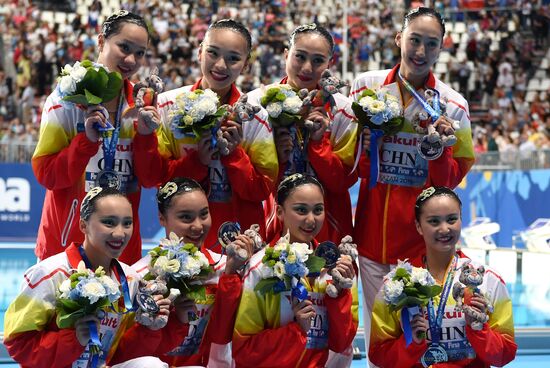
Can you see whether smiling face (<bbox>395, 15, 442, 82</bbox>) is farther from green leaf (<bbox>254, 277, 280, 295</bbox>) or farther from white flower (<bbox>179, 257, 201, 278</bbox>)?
white flower (<bbox>179, 257, 201, 278</bbox>)

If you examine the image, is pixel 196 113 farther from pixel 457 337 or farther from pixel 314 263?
pixel 457 337

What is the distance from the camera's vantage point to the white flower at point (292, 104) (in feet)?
15.0

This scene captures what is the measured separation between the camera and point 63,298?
3.81 meters

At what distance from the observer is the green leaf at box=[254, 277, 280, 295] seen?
13.9 feet

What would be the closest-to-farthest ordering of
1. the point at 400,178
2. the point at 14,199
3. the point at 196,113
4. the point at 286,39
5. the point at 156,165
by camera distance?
the point at 196,113, the point at 156,165, the point at 400,178, the point at 14,199, the point at 286,39

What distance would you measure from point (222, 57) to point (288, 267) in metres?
1.13

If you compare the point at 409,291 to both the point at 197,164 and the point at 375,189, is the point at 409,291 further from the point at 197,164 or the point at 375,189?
the point at 197,164

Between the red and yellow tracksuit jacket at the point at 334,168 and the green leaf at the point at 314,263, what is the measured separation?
1.70 feet

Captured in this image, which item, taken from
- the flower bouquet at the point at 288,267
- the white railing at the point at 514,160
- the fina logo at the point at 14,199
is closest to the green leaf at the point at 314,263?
the flower bouquet at the point at 288,267

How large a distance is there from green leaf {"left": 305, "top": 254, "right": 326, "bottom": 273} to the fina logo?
11.0 meters

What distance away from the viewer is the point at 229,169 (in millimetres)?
4621

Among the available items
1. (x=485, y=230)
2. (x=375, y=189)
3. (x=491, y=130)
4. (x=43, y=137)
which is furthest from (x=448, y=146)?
(x=491, y=130)

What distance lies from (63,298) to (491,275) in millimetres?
1970

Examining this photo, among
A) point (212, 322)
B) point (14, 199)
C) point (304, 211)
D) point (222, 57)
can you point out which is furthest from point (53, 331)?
point (14, 199)
